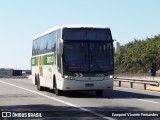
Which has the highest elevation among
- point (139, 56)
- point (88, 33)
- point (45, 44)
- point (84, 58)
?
point (139, 56)

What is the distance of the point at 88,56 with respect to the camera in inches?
940

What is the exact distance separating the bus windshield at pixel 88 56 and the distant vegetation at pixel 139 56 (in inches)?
3808

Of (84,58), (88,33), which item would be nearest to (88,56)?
(84,58)

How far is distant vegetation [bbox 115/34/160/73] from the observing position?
123m

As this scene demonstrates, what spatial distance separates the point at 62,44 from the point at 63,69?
124 cm

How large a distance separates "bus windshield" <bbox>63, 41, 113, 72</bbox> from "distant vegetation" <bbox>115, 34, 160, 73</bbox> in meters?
96.7

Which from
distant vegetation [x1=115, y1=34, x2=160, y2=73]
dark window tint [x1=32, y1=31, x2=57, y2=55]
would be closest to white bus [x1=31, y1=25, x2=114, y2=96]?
dark window tint [x1=32, y1=31, x2=57, y2=55]

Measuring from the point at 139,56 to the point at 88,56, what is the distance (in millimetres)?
105871

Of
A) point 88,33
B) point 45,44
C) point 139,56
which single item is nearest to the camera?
point 88,33

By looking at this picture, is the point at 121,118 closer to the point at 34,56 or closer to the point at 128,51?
the point at 34,56

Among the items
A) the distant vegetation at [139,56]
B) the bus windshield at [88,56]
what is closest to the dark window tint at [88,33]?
the bus windshield at [88,56]

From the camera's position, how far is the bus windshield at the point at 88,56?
23.7 m

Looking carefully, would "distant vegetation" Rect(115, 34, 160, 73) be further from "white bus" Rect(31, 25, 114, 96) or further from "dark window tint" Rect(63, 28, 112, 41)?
"white bus" Rect(31, 25, 114, 96)

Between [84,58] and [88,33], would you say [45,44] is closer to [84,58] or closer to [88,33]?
[88,33]
